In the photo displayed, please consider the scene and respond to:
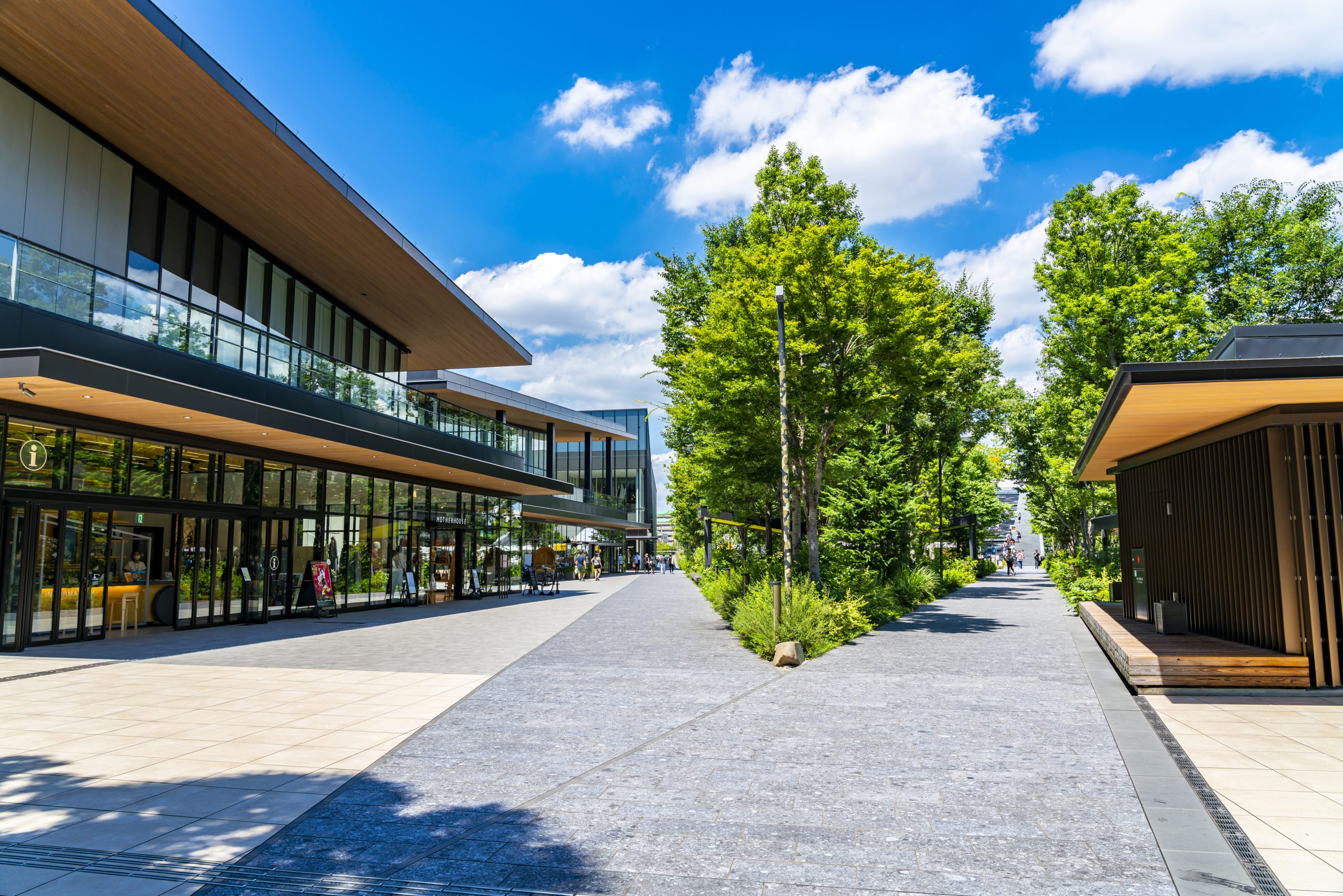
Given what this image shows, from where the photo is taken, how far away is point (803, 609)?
1457 cm

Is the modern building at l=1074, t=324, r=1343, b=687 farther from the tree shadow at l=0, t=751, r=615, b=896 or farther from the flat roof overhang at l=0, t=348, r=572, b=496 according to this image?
A: the flat roof overhang at l=0, t=348, r=572, b=496

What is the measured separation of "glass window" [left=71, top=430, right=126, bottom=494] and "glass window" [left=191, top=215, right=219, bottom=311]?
16.5ft

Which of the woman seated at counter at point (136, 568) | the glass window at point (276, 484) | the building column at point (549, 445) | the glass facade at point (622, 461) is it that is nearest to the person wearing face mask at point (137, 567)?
the woman seated at counter at point (136, 568)

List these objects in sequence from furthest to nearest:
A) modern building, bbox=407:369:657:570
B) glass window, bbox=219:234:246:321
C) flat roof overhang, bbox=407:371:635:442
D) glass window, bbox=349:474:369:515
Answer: modern building, bbox=407:369:657:570
flat roof overhang, bbox=407:371:635:442
glass window, bbox=349:474:369:515
glass window, bbox=219:234:246:321

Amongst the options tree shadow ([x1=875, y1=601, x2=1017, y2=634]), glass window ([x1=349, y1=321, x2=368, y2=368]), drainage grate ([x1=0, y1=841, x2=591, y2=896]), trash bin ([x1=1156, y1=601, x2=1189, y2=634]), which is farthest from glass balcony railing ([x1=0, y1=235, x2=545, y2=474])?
trash bin ([x1=1156, y1=601, x2=1189, y2=634])

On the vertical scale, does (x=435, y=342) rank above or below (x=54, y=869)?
above

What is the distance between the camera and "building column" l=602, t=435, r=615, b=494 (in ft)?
214

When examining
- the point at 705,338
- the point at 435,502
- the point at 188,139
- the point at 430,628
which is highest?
the point at 188,139

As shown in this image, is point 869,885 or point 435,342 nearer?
point 869,885

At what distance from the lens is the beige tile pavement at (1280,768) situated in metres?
4.64

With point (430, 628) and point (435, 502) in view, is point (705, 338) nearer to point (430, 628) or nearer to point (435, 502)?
point (430, 628)

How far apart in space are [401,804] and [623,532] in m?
66.2

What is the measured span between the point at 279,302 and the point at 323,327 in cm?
245

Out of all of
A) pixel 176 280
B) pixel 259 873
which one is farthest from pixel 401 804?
pixel 176 280
